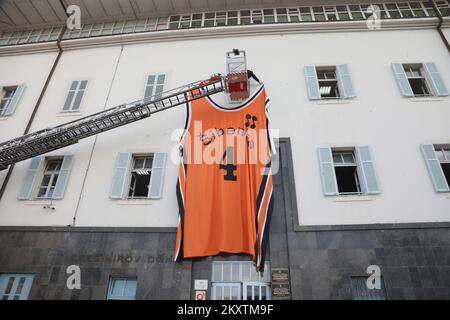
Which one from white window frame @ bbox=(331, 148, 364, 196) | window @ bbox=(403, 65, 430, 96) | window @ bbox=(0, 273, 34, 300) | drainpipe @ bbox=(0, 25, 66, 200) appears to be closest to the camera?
window @ bbox=(0, 273, 34, 300)

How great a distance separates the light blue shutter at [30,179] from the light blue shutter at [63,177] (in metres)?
0.95

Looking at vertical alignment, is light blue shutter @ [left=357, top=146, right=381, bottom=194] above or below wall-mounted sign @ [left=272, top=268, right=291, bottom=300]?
above

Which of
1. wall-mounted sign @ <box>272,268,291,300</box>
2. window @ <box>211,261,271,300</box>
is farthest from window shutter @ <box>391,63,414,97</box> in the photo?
window @ <box>211,261,271,300</box>

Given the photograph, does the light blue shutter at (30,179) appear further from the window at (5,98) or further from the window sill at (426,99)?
the window sill at (426,99)

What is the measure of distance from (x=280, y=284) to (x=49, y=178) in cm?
922

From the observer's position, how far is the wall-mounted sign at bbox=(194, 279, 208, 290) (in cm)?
886

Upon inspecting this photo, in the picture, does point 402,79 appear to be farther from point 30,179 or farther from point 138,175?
point 30,179

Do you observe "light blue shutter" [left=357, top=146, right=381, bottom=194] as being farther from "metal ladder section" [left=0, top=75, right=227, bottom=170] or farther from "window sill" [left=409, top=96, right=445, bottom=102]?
"metal ladder section" [left=0, top=75, right=227, bottom=170]

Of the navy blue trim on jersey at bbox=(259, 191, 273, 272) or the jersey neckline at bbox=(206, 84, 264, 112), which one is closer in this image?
the navy blue trim on jersey at bbox=(259, 191, 273, 272)

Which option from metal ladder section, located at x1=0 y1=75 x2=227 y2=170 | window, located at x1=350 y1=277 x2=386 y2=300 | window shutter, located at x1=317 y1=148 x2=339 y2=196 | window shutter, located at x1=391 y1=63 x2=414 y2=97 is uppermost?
window shutter, located at x1=391 y1=63 x2=414 y2=97

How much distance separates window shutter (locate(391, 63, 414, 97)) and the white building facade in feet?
0.17

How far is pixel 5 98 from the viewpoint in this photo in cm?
1401

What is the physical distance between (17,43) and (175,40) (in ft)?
28.6

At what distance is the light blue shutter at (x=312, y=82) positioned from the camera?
38.4 ft
